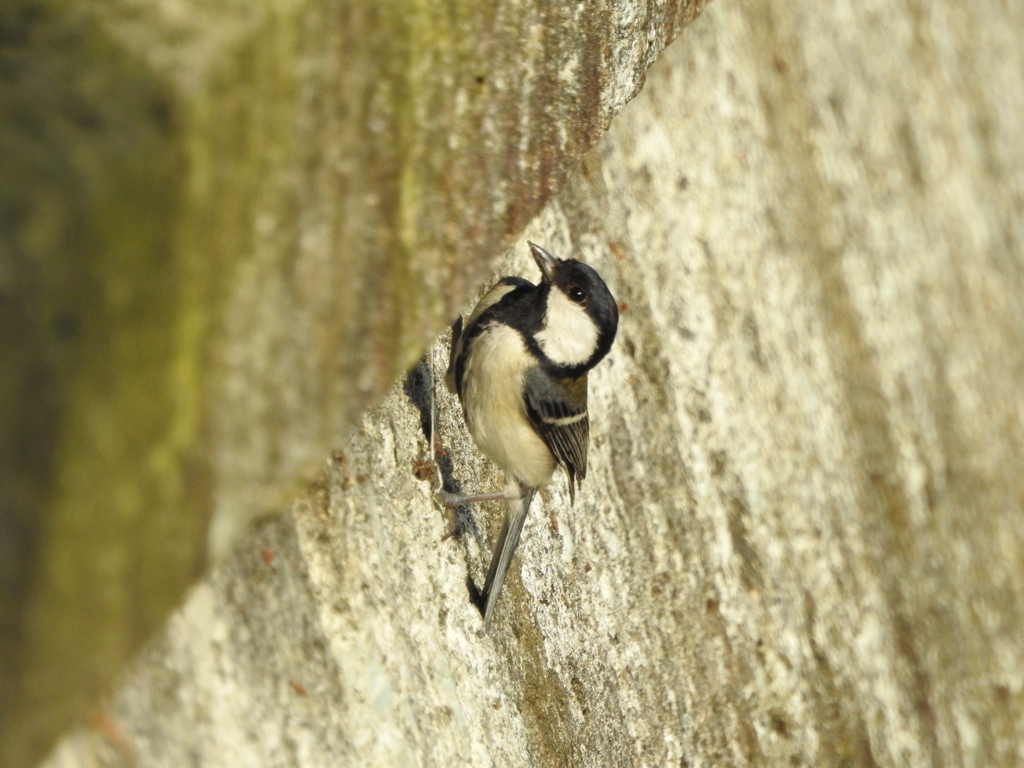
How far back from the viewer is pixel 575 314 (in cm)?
281

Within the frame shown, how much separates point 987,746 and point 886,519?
903 millimetres

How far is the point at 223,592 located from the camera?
1.38 metres

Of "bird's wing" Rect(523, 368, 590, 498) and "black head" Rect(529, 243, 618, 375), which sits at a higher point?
"black head" Rect(529, 243, 618, 375)

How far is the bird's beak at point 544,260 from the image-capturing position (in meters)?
2.74

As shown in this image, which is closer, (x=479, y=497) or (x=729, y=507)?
(x=479, y=497)

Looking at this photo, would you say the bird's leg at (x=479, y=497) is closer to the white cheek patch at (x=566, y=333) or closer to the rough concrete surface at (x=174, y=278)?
the white cheek patch at (x=566, y=333)

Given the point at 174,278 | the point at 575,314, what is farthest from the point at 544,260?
the point at 174,278

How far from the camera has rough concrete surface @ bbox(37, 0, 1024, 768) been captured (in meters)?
1.59

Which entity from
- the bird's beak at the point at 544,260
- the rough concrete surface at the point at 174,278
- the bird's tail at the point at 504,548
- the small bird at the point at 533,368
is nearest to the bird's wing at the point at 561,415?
the small bird at the point at 533,368

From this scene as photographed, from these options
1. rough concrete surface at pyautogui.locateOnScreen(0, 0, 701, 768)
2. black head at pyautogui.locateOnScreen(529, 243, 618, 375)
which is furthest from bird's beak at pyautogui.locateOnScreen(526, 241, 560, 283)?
rough concrete surface at pyautogui.locateOnScreen(0, 0, 701, 768)

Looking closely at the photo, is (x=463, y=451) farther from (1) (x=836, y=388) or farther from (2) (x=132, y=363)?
(2) (x=132, y=363)

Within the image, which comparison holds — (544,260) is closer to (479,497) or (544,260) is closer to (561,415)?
(561,415)

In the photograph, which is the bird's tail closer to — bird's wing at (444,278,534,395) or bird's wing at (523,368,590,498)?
bird's wing at (523,368,590,498)

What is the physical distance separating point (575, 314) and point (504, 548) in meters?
0.73
